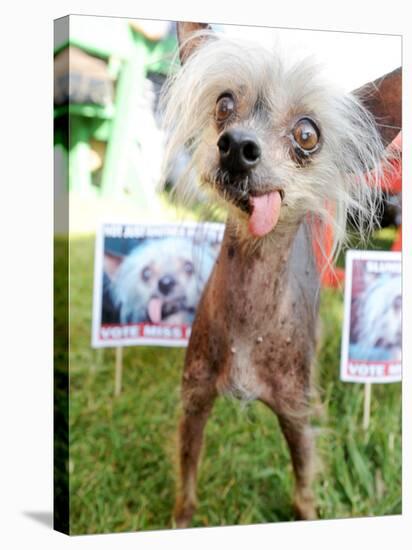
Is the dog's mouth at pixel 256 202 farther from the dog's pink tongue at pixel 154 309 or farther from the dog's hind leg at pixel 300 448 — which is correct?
the dog's hind leg at pixel 300 448

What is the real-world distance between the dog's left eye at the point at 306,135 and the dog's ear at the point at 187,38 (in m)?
0.50

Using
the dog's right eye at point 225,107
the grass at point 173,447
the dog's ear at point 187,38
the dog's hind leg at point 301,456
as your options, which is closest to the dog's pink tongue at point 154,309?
the grass at point 173,447

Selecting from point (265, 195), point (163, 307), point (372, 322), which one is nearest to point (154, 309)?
point (163, 307)

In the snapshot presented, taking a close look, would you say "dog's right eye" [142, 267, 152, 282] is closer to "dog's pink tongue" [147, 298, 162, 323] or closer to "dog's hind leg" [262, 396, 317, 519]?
"dog's pink tongue" [147, 298, 162, 323]

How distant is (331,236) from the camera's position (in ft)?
14.8

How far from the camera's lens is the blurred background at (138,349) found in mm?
4367

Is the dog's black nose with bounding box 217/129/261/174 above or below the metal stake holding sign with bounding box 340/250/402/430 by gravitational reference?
above

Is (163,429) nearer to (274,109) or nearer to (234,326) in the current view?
(234,326)

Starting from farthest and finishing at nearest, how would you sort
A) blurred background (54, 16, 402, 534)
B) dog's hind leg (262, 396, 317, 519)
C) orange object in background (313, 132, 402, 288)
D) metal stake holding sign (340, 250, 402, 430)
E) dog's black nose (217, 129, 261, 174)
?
1. metal stake holding sign (340, 250, 402, 430)
2. dog's hind leg (262, 396, 317, 519)
3. orange object in background (313, 132, 402, 288)
4. blurred background (54, 16, 402, 534)
5. dog's black nose (217, 129, 261, 174)

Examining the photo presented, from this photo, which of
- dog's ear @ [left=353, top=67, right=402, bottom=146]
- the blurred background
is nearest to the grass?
the blurred background

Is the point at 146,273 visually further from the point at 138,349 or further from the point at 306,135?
the point at 306,135

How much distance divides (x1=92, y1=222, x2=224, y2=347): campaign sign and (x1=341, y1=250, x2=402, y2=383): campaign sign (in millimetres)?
668

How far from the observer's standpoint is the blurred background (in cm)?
437

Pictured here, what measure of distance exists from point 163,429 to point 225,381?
338mm
